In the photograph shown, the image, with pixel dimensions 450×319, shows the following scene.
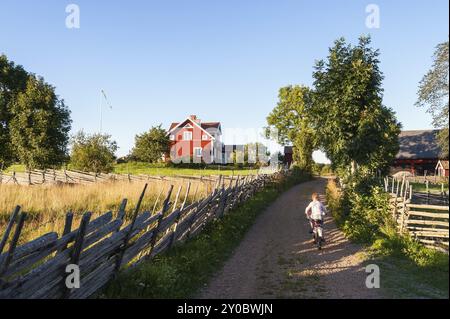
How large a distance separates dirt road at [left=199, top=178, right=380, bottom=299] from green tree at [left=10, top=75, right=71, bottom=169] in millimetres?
22292

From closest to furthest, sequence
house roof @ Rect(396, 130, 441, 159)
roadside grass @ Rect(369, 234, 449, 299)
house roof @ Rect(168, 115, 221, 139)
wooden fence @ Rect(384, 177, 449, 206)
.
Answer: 1. roadside grass @ Rect(369, 234, 449, 299)
2. wooden fence @ Rect(384, 177, 449, 206)
3. house roof @ Rect(396, 130, 441, 159)
4. house roof @ Rect(168, 115, 221, 139)

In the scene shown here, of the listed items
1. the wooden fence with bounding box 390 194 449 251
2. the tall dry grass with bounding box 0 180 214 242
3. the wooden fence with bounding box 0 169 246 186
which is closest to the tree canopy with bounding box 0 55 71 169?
the wooden fence with bounding box 0 169 246 186

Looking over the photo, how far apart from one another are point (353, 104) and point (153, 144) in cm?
3927

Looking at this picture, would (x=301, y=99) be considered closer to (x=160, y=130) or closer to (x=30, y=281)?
(x=160, y=130)

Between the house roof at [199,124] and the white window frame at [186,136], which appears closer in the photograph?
the white window frame at [186,136]

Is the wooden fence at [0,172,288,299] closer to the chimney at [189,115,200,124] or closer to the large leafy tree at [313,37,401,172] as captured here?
the large leafy tree at [313,37,401,172]

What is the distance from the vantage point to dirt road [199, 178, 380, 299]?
707 centimetres

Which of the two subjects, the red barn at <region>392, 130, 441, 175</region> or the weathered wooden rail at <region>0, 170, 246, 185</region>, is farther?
the red barn at <region>392, 130, 441, 175</region>

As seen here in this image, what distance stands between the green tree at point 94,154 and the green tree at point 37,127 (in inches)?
59.1

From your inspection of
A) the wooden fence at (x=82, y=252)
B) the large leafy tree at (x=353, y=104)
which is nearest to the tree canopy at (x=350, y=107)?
the large leafy tree at (x=353, y=104)

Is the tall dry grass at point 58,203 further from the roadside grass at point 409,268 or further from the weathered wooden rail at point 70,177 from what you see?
the weathered wooden rail at point 70,177

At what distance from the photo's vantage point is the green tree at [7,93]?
3272 centimetres

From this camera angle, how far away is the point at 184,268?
26.0 feet
